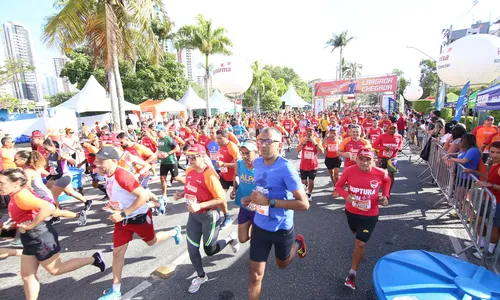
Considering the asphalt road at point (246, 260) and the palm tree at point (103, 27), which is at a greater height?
the palm tree at point (103, 27)

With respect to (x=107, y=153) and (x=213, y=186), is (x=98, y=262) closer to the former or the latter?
(x=107, y=153)

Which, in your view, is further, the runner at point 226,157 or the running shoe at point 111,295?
the runner at point 226,157

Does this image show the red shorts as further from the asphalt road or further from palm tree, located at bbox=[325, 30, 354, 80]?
palm tree, located at bbox=[325, 30, 354, 80]

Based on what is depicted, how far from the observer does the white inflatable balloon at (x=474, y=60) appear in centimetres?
679

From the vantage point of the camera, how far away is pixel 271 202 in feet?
7.83

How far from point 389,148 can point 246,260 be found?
14.2ft

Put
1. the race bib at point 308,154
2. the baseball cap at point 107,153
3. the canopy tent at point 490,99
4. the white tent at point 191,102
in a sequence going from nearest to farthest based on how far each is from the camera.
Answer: the baseball cap at point 107,153 → the race bib at point 308,154 → the canopy tent at point 490,99 → the white tent at point 191,102

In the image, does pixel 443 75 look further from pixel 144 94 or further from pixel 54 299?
pixel 144 94

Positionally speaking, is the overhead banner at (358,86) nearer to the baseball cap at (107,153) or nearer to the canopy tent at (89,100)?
the canopy tent at (89,100)

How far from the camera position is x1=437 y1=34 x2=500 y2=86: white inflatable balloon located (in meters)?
6.79

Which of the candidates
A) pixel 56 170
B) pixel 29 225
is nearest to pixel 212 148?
pixel 56 170

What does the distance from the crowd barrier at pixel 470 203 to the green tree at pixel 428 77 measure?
56.2 meters

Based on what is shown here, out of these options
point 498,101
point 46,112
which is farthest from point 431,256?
point 46,112

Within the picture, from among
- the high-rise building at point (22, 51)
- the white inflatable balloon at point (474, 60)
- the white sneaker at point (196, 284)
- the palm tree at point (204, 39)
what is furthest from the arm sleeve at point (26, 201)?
the high-rise building at point (22, 51)
